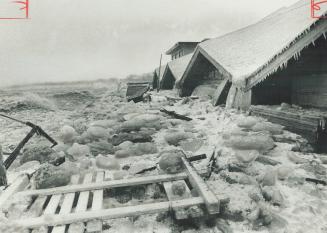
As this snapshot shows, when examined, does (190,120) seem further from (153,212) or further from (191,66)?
(153,212)

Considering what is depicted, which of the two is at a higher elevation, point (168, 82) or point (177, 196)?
point (168, 82)

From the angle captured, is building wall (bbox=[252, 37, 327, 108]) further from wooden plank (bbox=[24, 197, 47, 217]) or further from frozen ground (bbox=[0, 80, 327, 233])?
wooden plank (bbox=[24, 197, 47, 217])

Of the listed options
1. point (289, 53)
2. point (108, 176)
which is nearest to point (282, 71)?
point (289, 53)

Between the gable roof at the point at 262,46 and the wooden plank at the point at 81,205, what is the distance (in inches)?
146

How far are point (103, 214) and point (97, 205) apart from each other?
0.30 meters

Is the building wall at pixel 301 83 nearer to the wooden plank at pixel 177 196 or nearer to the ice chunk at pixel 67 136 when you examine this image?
the wooden plank at pixel 177 196

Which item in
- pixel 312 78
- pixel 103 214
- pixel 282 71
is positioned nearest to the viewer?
pixel 103 214

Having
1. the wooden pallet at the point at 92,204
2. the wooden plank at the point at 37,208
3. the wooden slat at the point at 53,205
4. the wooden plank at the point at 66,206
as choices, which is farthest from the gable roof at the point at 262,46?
the wooden plank at the point at 37,208

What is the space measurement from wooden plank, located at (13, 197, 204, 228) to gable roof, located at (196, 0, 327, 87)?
10.1 ft

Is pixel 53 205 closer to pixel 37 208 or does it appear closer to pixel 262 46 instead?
pixel 37 208

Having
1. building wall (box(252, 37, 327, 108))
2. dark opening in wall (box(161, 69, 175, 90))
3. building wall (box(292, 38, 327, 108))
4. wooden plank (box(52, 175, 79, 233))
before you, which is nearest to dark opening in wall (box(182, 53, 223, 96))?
building wall (box(252, 37, 327, 108))

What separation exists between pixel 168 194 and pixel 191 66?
25.1 ft

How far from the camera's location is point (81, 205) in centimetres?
269

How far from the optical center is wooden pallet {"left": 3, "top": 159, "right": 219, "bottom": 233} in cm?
235
